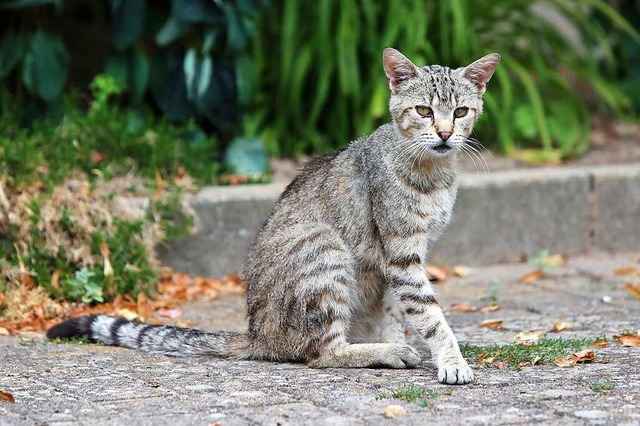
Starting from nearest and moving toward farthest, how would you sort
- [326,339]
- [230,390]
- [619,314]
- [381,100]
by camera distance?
[230,390] < [326,339] < [619,314] < [381,100]

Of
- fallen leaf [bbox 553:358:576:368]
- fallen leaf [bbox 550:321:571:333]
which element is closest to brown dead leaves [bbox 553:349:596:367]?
fallen leaf [bbox 553:358:576:368]

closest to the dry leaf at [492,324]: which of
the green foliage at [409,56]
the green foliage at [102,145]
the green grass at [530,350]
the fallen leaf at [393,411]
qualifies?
the green grass at [530,350]

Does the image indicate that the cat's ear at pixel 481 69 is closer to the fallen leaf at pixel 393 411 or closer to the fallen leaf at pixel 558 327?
the fallen leaf at pixel 558 327

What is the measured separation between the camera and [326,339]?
471 centimetres

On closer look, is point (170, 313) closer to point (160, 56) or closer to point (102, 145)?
point (102, 145)

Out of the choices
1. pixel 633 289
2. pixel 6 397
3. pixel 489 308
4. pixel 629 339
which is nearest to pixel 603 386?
pixel 629 339

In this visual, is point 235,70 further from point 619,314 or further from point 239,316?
point 619,314

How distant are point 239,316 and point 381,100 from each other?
8.31 feet

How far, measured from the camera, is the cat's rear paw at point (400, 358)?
15.3ft

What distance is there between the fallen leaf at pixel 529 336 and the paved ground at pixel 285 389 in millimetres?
76

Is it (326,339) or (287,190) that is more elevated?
(287,190)

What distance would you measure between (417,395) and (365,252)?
1.01m

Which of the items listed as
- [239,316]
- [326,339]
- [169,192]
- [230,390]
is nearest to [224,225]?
[169,192]

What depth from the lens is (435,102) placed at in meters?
4.66
